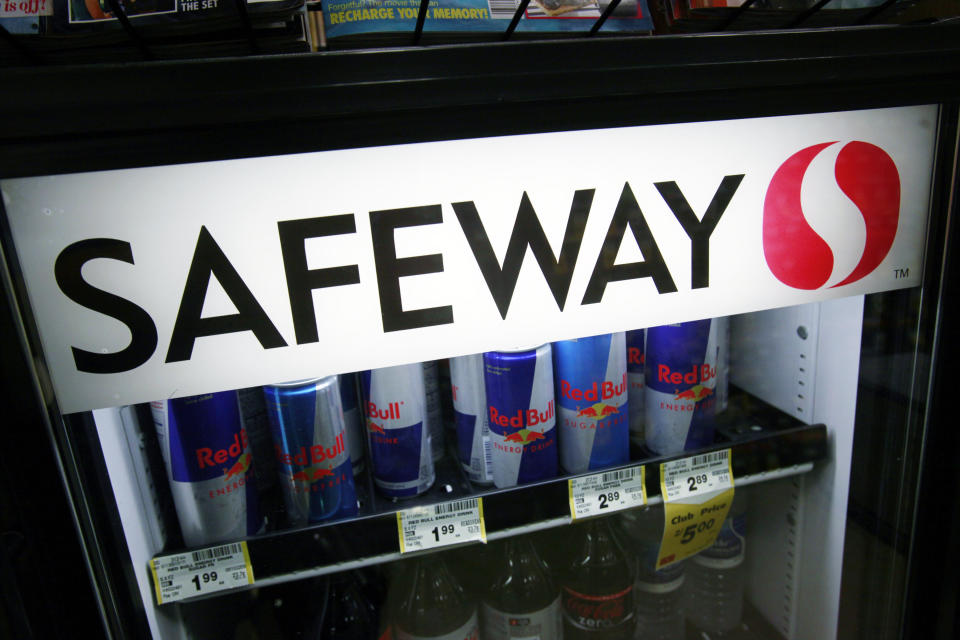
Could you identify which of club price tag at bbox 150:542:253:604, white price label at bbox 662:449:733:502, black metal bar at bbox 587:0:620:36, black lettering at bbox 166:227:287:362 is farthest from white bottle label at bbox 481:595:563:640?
black metal bar at bbox 587:0:620:36

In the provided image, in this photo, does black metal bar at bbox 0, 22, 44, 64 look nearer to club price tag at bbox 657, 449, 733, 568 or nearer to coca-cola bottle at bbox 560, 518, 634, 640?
club price tag at bbox 657, 449, 733, 568

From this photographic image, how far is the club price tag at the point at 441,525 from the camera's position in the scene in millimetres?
846

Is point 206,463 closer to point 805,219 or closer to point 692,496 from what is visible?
point 692,496

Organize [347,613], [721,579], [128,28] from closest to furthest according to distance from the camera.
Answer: [128,28] → [347,613] → [721,579]

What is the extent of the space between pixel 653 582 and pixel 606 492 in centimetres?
49

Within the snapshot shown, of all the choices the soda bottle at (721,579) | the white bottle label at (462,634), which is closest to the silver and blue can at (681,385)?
the soda bottle at (721,579)

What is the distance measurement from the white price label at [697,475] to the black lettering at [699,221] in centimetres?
37

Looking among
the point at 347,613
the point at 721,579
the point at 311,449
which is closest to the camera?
the point at 311,449

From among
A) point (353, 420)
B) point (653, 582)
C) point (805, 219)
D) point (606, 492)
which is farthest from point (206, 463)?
point (653, 582)

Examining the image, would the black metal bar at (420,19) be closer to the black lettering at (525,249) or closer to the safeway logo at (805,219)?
the black lettering at (525,249)

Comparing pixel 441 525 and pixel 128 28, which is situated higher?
pixel 128 28

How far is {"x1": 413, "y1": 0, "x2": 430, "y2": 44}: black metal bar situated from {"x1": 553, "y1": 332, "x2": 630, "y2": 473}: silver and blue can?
494mm

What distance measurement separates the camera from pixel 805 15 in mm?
636

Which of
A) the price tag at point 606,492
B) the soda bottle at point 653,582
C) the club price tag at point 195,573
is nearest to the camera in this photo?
the club price tag at point 195,573
